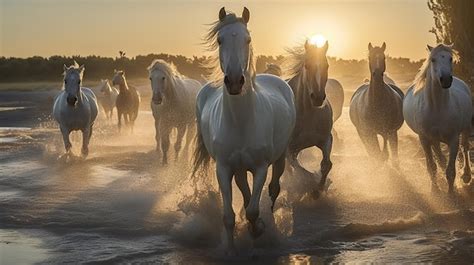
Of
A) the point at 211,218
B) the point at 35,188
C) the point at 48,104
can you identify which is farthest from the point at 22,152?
the point at 48,104

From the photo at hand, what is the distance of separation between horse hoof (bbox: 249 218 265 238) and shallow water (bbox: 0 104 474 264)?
0.16 m

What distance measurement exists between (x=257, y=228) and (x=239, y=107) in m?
1.21

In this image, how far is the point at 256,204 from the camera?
6574mm

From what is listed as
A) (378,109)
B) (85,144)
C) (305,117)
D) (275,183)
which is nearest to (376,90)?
(378,109)

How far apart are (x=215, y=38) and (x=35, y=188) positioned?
18.3ft

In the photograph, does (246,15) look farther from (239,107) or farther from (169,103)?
(169,103)

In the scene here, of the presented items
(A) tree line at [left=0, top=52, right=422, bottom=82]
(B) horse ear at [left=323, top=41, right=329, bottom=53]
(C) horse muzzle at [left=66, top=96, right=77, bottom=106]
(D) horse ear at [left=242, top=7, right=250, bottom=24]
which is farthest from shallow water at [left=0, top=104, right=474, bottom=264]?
(A) tree line at [left=0, top=52, right=422, bottom=82]

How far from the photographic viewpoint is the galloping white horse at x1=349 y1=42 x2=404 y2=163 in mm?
11375

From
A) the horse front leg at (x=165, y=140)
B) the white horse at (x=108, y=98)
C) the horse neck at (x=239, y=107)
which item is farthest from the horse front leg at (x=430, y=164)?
the white horse at (x=108, y=98)

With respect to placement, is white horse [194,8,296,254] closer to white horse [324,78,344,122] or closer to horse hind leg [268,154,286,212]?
horse hind leg [268,154,286,212]

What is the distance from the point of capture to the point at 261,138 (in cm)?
646

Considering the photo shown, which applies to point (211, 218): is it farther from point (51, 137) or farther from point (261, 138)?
point (51, 137)

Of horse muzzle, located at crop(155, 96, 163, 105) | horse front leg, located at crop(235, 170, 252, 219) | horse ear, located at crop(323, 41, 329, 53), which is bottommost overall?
horse front leg, located at crop(235, 170, 252, 219)

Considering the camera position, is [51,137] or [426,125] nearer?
[426,125]
